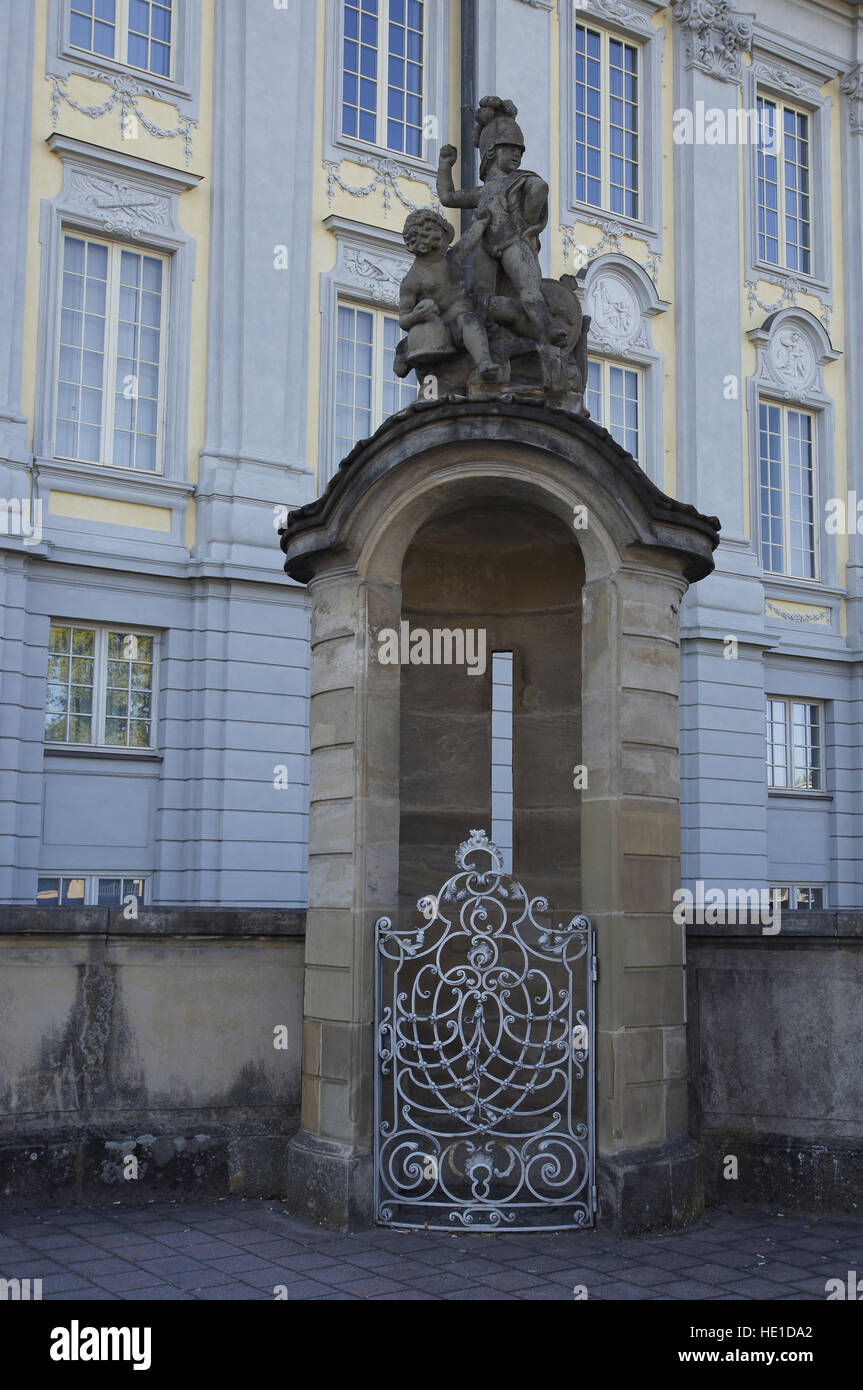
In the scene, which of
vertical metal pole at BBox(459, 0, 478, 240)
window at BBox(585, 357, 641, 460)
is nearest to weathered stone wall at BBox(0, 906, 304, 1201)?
vertical metal pole at BBox(459, 0, 478, 240)

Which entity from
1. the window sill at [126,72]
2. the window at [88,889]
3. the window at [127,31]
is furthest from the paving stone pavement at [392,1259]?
the window at [127,31]

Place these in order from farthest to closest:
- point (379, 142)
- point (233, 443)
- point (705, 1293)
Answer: point (379, 142), point (233, 443), point (705, 1293)

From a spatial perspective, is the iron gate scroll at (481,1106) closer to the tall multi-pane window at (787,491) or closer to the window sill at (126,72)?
the window sill at (126,72)

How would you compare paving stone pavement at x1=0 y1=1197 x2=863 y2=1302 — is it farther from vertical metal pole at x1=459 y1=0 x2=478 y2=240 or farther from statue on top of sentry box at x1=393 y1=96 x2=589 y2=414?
vertical metal pole at x1=459 y1=0 x2=478 y2=240

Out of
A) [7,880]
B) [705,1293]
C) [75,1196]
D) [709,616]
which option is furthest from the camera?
[709,616]

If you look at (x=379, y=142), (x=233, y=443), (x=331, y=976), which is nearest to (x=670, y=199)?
(x=379, y=142)

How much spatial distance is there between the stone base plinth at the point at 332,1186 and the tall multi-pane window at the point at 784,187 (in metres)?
19.6

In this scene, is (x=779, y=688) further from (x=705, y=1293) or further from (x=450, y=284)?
(x=705, y=1293)

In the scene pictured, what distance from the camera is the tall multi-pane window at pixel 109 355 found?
54.1 ft

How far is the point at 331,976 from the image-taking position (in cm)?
714

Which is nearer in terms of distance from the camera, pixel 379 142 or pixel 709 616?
pixel 379 142

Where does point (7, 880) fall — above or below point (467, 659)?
below

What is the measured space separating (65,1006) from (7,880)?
8.45 meters

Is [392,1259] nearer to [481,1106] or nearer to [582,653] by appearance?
[481,1106]
